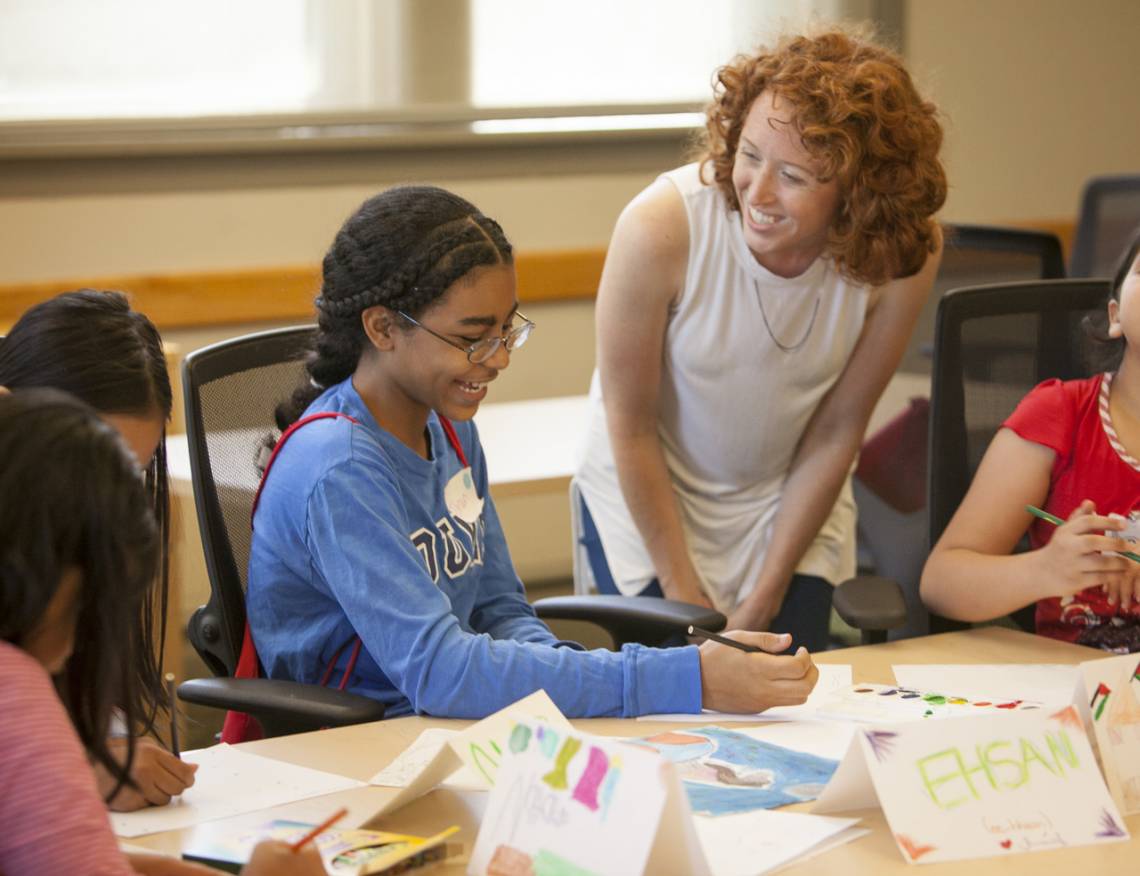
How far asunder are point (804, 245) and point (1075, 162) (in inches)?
124

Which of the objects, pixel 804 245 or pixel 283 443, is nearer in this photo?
pixel 283 443

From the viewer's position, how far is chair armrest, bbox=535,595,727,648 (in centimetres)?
193

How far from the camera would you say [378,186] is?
384 cm

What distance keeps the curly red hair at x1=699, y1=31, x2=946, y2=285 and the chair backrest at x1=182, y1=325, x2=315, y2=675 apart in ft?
2.16

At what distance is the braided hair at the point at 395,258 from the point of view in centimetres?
169

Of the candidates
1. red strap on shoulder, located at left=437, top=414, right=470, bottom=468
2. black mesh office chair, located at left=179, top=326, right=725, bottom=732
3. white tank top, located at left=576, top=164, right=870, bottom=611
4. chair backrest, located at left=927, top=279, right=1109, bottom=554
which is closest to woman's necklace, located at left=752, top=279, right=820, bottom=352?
white tank top, located at left=576, top=164, right=870, bottom=611

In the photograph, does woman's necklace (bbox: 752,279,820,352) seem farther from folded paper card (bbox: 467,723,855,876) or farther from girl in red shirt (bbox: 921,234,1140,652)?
folded paper card (bbox: 467,723,855,876)

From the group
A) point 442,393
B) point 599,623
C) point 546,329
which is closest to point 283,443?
point 442,393

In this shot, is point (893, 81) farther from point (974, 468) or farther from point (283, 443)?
point (283, 443)

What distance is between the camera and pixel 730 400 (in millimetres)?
2176

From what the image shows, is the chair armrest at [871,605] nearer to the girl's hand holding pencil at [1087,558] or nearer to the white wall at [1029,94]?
the girl's hand holding pencil at [1087,558]

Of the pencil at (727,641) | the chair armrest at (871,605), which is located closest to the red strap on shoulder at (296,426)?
the pencil at (727,641)

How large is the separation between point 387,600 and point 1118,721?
0.71 meters

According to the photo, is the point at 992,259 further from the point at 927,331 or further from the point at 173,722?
the point at 173,722
